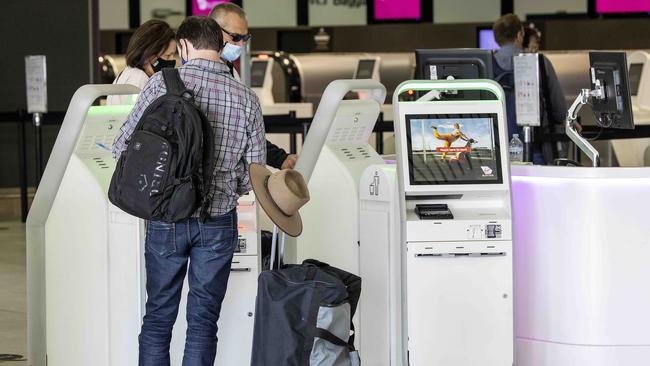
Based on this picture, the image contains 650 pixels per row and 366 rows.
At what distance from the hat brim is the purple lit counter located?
1.11 meters

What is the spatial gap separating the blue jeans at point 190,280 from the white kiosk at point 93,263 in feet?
1.23

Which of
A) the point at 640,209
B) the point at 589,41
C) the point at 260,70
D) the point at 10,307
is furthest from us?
the point at 589,41

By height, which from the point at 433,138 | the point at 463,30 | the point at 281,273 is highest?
the point at 463,30

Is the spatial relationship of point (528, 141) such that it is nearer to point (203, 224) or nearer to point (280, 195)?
point (280, 195)

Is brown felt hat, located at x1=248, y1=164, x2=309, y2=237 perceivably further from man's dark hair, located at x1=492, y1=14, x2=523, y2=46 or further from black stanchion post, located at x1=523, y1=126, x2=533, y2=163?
man's dark hair, located at x1=492, y1=14, x2=523, y2=46

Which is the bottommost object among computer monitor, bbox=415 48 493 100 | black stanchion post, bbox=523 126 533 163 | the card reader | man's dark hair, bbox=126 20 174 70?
the card reader

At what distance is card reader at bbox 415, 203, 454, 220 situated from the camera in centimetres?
463

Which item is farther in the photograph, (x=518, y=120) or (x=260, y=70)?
(x=260, y=70)

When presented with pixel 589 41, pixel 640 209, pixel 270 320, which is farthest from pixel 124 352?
pixel 589 41

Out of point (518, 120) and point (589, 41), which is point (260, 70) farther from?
point (518, 120)

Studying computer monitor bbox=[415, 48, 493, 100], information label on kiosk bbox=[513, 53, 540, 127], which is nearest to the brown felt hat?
computer monitor bbox=[415, 48, 493, 100]

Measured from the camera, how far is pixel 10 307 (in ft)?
22.8

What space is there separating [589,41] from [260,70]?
16.5 feet

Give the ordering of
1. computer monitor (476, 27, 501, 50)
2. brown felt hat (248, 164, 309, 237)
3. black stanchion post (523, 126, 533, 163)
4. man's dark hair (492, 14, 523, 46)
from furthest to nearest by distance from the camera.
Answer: computer monitor (476, 27, 501, 50) < man's dark hair (492, 14, 523, 46) < black stanchion post (523, 126, 533, 163) < brown felt hat (248, 164, 309, 237)
